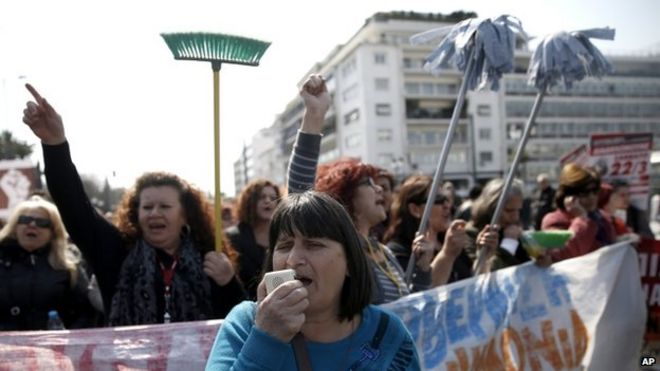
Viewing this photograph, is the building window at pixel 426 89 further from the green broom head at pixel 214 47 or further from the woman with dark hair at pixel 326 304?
the woman with dark hair at pixel 326 304

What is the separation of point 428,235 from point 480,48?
4.79 feet

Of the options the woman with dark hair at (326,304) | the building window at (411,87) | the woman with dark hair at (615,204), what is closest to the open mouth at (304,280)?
the woman with dark hair at (326,304)

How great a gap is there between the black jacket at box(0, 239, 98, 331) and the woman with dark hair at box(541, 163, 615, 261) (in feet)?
11.5

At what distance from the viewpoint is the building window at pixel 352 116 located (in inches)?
2399

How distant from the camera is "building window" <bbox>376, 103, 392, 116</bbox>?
59700 mm

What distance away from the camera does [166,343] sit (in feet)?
8.36

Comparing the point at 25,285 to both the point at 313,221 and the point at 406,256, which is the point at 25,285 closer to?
the point at 406,256

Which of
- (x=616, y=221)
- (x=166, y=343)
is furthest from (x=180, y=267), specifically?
(x=616, y=221)

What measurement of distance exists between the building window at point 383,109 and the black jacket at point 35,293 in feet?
186

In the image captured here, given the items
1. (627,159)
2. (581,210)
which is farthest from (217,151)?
(627,159)

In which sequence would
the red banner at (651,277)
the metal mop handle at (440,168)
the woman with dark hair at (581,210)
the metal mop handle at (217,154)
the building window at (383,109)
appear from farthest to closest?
the building window at (383,109) → the woman with dark hair at (581,210) → the red banner at (651,277) → the metal mop handle at (440,168) → the metal mop handle at (217,154)

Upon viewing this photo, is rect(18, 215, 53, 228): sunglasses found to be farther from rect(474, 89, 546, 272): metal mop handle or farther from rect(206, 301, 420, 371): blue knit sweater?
rect(474, 89, 546, 272): metal mop handle

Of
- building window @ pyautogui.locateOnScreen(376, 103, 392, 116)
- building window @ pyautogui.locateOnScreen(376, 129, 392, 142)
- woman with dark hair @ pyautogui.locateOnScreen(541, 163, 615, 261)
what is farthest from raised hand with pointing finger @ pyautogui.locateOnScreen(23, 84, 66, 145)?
building window @ pyautogui.locateOnScreen(376, 103, 392, 116)

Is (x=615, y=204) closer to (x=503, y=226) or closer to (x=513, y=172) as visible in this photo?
(x=503, y=226)
